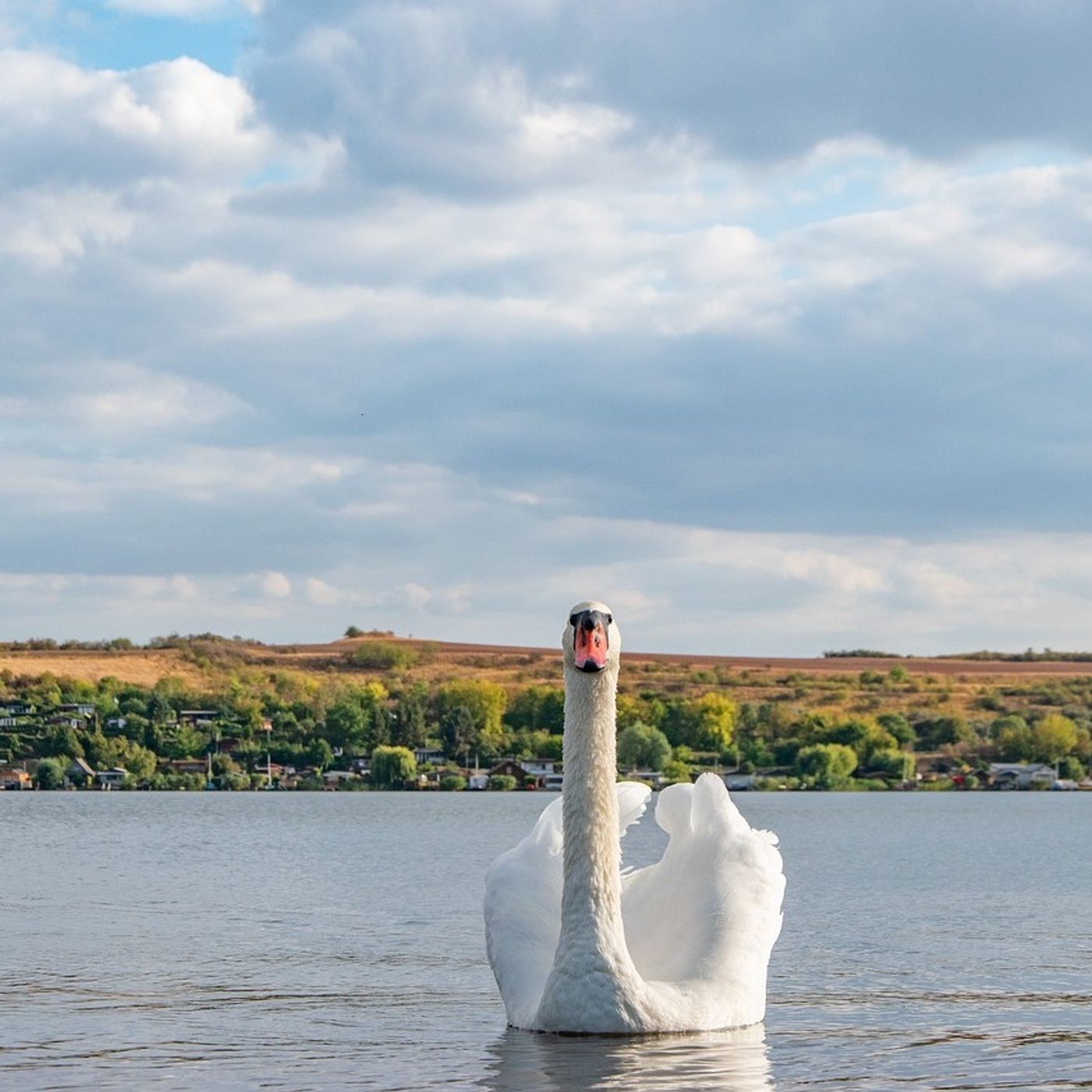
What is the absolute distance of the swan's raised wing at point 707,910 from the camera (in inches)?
755

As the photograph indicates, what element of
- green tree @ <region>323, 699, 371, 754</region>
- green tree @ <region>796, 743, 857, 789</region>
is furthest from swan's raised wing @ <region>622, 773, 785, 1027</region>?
green tree @ <region>323, 699, 371, 754</region>

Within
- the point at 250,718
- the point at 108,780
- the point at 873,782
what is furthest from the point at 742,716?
the point at 108,780

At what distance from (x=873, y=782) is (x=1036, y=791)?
17251 mm

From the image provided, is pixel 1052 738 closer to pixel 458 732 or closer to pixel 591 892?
pixel 458 732

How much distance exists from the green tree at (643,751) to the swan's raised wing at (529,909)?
15369 centimetres

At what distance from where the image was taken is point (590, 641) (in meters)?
18.5

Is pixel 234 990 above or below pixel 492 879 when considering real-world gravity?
below

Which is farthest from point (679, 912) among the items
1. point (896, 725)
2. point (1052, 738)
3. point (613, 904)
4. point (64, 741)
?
point (1052, 738)

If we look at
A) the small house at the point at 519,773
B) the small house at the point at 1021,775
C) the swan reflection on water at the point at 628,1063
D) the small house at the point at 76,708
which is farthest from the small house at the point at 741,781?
the swan reflection on water at the point at 628,1063

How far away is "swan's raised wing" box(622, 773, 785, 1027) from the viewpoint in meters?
19.2

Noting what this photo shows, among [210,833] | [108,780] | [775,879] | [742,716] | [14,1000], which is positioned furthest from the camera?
[742,716]

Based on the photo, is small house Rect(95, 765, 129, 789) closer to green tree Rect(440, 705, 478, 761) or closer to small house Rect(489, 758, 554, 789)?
green tree Rect(440, 705, 478, 761)

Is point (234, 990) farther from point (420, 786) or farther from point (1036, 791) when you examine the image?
point (1036, 791)

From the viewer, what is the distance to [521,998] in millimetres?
19500
